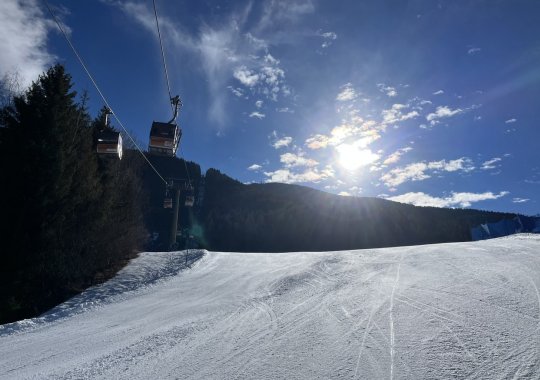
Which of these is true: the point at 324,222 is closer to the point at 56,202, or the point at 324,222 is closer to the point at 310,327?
the point at 56,202

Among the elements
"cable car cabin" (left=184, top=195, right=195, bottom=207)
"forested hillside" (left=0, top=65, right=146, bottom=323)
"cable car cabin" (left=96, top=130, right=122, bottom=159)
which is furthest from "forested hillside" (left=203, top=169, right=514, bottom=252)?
"cable car cabin" (left=96, top=130, right=122, bottom=159)

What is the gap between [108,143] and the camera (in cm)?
1387

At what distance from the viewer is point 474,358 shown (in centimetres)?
542

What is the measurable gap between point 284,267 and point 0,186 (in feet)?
38.2

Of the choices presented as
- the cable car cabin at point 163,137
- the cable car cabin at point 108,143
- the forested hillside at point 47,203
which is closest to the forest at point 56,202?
the forested hillside at point 47,203

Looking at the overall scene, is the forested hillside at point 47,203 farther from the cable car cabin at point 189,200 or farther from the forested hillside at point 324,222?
the forested hillside at point 324,222

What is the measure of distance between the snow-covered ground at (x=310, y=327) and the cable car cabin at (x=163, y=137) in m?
5.53

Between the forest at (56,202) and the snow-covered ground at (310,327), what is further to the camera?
the forest at (56,202)

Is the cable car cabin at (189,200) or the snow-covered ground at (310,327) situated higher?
the cable car cabin at (189,200)

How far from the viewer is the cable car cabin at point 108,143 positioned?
13766 millimetres

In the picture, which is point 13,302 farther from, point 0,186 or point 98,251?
point 98,251

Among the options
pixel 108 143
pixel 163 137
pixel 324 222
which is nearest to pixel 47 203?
pixel 108 143

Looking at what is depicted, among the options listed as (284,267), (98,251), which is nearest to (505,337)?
(284,267)

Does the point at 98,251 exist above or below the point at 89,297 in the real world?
above
